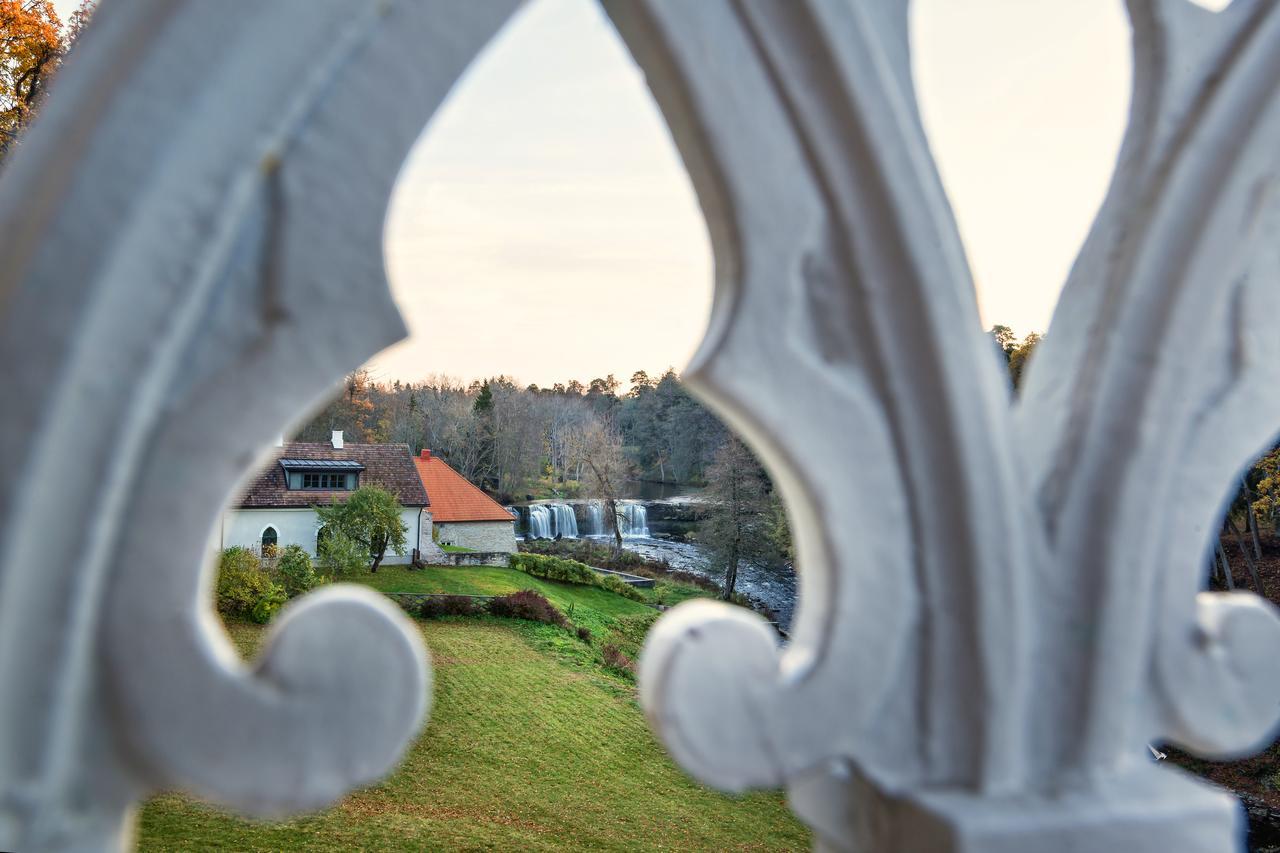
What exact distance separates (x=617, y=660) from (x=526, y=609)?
8.66 feet

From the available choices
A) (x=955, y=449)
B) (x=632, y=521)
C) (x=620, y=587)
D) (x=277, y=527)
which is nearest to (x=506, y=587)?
(x=620, y=587)

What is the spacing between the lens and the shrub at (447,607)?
1859 cm

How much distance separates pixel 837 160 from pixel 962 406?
18 cm

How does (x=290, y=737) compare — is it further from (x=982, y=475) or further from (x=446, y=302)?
(x=446, y=302)

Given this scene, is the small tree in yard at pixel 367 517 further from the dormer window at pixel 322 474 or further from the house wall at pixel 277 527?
the dormer window at pixel 322 474

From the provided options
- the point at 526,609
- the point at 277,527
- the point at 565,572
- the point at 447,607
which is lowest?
the point at 526,609

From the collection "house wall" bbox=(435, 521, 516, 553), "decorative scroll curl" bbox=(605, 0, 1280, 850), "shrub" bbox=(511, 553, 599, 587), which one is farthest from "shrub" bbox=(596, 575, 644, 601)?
"decorative scroll curl" bbox=(605, 0, 1280, 850)

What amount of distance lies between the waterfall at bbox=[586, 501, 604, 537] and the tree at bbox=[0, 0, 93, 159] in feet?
77.4

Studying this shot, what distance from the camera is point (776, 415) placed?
23.0 inches

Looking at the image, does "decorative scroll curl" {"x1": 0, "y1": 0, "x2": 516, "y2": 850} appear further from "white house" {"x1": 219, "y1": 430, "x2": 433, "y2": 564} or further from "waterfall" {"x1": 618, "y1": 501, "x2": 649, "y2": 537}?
"waterfall" {"x1": 618, "y1": 501, "x2": 649, "y2": 537}

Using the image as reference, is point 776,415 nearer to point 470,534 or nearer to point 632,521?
point 470,534

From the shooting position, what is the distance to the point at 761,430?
1.95 feet

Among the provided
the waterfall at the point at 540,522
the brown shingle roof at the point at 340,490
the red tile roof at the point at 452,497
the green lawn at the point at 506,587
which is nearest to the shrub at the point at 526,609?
the green lawn at the point at 506,587

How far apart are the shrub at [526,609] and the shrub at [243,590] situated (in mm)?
4679
